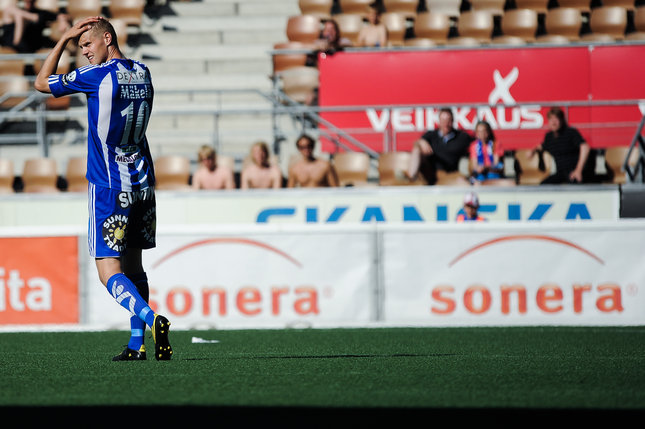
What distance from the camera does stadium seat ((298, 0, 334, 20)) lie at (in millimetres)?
16875

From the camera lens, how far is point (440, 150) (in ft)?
43.3

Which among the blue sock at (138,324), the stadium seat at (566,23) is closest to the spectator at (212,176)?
the stadium seat at (566,23)

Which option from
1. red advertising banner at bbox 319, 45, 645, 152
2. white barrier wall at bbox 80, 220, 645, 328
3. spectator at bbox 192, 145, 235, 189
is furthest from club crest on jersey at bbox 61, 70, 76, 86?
red advertising banner at bbox 319, 45, 645, 152

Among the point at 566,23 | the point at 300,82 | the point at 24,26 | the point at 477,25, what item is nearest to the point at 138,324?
the point at 300,82

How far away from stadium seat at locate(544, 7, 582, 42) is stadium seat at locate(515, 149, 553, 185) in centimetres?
356

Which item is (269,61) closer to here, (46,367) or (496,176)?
(496,176)

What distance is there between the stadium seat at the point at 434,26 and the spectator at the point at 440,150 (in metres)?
3.43

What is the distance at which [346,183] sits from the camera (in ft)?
44.7

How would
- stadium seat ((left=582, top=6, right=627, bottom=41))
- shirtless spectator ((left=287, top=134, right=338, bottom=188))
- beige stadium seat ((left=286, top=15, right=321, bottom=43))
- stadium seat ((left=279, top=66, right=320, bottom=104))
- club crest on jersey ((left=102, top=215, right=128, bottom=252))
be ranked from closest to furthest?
1. club crest on jersey ((left=102, top=215, right=128, bottom=252))
2. shirtless spectator ((left=287, top=134, right=338, bottom=188))
3. stadium seat ((left=279, top=66, right=320, bottom=104))
4. beige stadium seat ((left=286, top=15, right=321, bottom=43))
5. stadium seat ((left=582, top=6, right=627, bottom=41))

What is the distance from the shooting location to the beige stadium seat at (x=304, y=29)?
15.9 metres

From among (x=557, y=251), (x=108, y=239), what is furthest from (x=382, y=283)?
(x=108, y=239)

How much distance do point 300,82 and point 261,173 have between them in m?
2.55

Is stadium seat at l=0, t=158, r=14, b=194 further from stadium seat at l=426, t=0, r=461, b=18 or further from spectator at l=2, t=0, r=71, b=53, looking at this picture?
stadium seat at l=426, t=0, r=461, b=18

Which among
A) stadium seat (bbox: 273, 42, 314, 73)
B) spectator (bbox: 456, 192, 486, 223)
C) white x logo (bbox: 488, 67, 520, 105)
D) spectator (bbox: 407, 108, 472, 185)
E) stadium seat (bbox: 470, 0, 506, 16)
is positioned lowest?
spectator (bbox: 456, 192, 486, 223)
